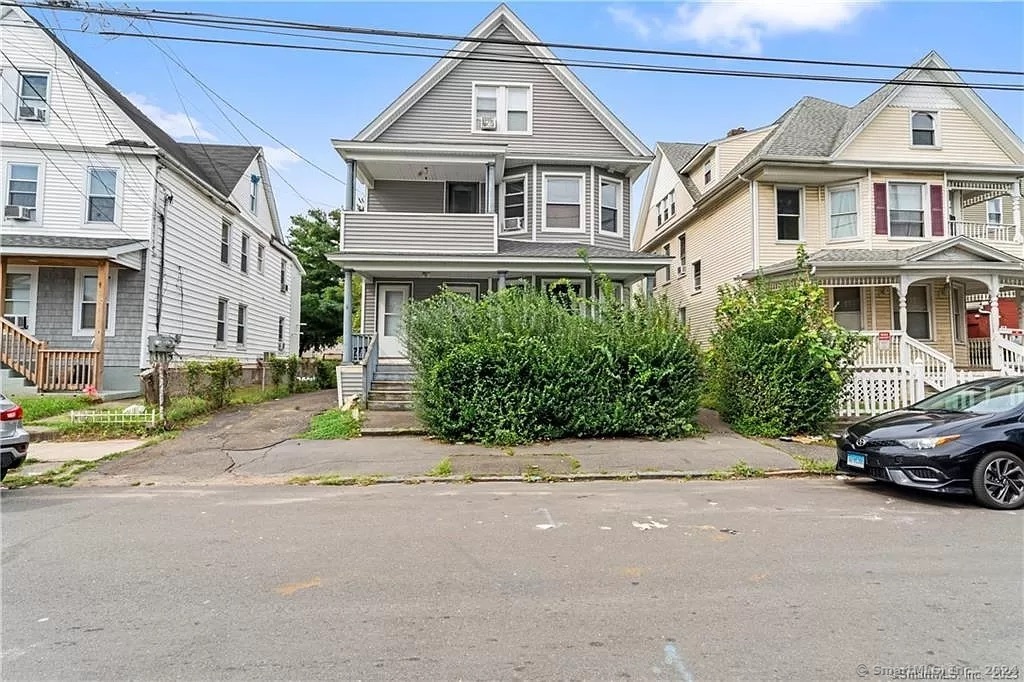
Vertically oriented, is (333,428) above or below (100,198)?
below

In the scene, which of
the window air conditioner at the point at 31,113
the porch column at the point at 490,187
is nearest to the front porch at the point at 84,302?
A: the window air conditioner at the point at 31,113

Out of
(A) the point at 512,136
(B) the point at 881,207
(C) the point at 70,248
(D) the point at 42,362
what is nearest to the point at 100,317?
(D) the point at 42,362

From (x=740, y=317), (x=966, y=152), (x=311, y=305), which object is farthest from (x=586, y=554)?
(x=311, y=305)

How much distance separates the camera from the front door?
17594 millimetres

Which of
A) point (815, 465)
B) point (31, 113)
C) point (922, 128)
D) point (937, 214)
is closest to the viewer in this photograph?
point (815, 465)

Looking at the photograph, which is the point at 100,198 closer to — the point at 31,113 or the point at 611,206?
the point at 31,113

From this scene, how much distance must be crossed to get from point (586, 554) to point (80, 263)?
16.6 m

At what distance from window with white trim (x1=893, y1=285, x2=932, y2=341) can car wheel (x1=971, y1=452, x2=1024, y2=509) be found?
12840 mm

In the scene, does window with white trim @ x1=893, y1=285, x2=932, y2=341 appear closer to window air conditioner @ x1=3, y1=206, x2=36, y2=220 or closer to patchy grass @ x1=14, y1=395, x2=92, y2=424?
patchy grass @ x1=14, y1=395, x2=92, y2=424

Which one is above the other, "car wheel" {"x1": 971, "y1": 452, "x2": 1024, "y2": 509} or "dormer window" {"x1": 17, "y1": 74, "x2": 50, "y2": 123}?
"dormer window" {"x1": 17, "y1": 74, "x2": 50, "y2": 123}

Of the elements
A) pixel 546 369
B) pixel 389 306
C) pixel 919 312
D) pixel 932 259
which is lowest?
pixel 546 369

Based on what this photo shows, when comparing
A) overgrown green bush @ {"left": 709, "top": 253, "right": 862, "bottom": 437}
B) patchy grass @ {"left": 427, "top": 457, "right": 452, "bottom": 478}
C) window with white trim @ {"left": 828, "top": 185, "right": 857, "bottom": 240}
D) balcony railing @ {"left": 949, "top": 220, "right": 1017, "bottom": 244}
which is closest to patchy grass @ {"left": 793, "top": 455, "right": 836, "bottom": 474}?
overgrown green bush @ {"left": 709, "top": 253, "right": 862, "bottom": 437}

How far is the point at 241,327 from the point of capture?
22938 millimetres

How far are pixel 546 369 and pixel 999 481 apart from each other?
6.37 m
